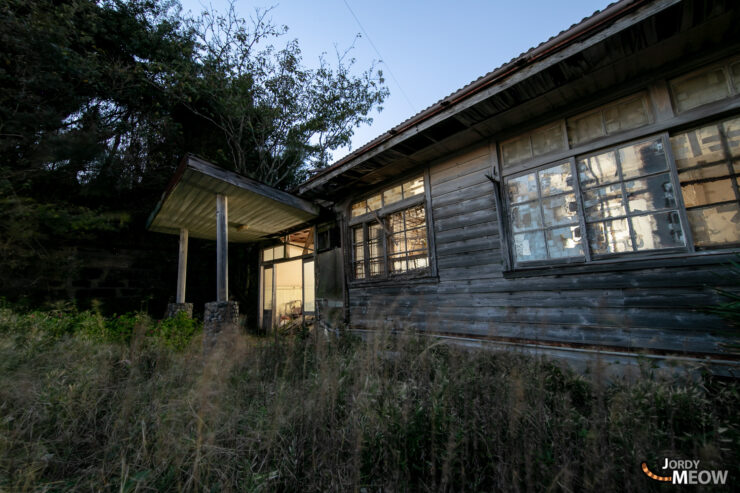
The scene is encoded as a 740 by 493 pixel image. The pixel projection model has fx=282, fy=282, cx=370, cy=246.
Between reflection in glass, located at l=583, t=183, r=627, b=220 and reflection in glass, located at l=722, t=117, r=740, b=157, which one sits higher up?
reflection in glass, located at l=722, t=117, r=740, b=157

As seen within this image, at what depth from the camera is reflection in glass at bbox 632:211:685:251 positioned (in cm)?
267

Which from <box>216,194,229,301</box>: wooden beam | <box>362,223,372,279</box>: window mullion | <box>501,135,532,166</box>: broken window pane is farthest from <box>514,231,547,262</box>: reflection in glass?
<box>216,194,229,301</box>: wooden beam

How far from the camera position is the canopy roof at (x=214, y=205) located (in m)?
4.76

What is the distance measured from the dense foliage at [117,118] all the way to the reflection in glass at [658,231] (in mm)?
10556

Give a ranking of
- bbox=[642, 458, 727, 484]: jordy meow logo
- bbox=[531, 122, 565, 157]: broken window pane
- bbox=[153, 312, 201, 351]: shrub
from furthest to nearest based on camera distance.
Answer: bbox=[153, 312, 201, 351]: shrub
bbox=[531, 122, 565, 157]: broken window pane
bbox=[642, 458, 727, 484]: jordy meow logo

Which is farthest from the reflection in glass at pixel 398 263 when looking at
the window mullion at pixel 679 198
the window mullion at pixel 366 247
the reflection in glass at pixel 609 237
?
the window mullion at pixel 679 198

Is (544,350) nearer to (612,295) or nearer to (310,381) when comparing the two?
(612,295)

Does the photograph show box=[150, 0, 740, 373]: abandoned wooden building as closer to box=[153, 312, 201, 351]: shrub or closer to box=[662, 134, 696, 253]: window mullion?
box=[662, 134, 696, 253]: window mullion

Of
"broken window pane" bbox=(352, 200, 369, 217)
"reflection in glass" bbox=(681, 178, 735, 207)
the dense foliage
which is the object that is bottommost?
"reflection in glass" bbox=(681, 178, 735, 207)

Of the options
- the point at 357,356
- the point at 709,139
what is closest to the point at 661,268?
the point at 709,139

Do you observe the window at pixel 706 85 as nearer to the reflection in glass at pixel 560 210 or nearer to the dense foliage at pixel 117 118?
the reflection in glass at pixel 560 210

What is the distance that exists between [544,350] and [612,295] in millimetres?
921

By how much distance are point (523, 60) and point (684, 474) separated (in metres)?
3.50

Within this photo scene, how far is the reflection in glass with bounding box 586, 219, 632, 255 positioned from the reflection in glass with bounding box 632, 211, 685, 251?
0.08 meters
